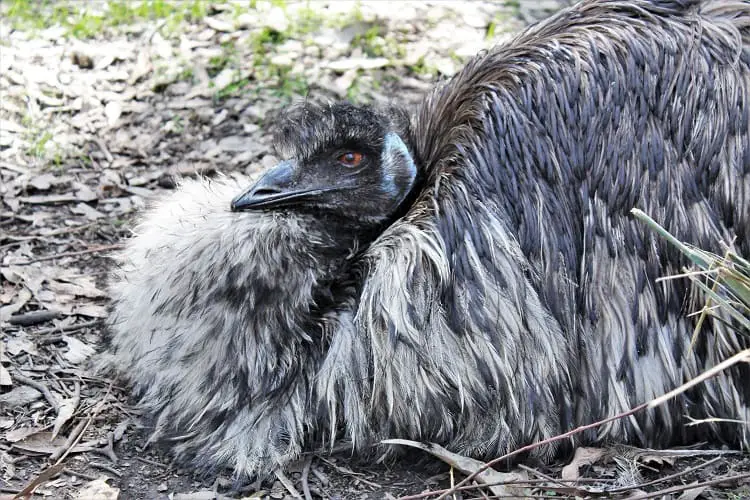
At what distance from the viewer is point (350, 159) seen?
4199 millimetres

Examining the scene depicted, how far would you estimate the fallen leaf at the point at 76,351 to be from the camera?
4.71 meters

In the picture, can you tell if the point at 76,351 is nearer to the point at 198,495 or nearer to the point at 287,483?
the point at 198,495

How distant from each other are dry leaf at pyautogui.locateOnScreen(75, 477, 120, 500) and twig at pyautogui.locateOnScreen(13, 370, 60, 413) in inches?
21.2

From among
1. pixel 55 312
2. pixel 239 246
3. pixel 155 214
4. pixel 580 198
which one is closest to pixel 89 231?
pixel 55 312

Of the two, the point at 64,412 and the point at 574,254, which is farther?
the point at 64,412

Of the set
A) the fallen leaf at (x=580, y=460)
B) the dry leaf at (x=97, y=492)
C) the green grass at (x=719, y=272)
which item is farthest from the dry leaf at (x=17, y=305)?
the green grass at (x=719, y=272)

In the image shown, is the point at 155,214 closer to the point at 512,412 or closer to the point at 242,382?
→ the point at 242,382

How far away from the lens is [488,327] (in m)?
3.78

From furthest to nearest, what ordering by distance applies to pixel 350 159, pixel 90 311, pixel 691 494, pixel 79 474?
pixel 90 311
pixel 350 159
pixel 79 474
pixel 691 494

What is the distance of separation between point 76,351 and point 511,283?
2027 mm

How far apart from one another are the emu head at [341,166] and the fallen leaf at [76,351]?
49.5 inches

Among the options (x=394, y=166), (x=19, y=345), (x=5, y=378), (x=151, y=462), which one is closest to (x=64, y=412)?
(x=5, y=378)

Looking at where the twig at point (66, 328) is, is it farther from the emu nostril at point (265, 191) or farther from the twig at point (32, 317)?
the emu nostril at point (265, 191)

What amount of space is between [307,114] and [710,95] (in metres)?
1.45
